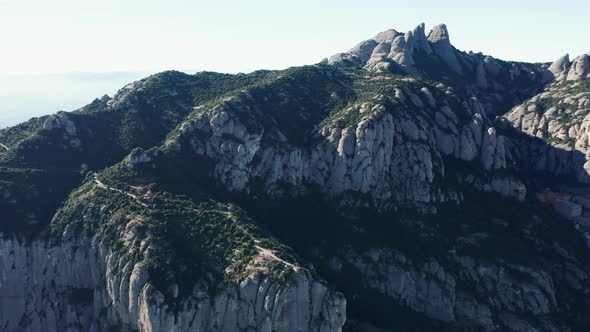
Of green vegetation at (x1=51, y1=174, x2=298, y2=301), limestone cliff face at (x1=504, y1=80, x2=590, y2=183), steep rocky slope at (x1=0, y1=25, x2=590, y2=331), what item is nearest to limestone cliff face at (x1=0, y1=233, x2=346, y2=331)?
steep rocky slope at (x1=0, y1=25, x2=590, y2=331)

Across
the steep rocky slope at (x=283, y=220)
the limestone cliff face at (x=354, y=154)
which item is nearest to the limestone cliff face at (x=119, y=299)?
the steep rocky slope at (x=283, y=220)

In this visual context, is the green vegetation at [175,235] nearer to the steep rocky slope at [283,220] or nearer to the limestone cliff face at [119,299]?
the steep rocky slope at [283,220]

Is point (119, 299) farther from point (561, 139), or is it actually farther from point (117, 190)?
point (561, 139)

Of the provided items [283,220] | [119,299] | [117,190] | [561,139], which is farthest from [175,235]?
[561,139]

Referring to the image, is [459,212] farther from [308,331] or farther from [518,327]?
[308,331]

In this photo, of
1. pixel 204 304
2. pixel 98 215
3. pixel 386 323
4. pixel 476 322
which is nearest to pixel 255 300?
pixel 204 304

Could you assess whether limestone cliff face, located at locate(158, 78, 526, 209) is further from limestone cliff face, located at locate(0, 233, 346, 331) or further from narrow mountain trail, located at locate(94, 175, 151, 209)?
limestone cliff face, located at locate(0, 233, 346, 331)
